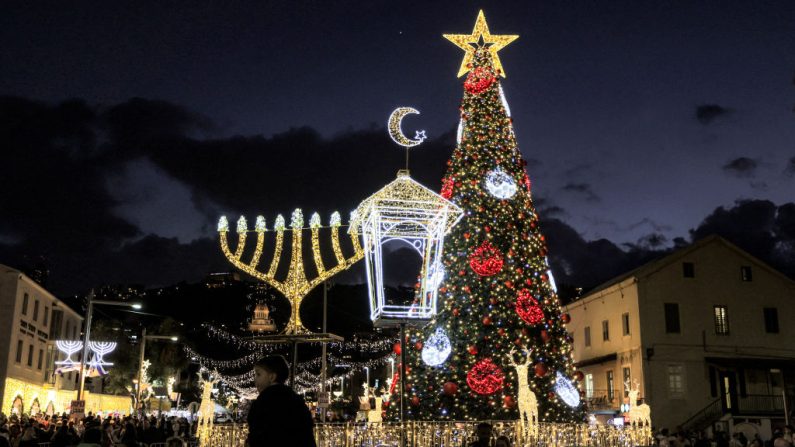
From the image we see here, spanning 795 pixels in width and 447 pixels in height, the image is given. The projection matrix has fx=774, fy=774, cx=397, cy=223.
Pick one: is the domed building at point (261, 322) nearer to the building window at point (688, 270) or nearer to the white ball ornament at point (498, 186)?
the white ball ornament at point (498, 186)

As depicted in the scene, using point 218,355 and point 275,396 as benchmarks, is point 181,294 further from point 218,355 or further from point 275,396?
point 275,396

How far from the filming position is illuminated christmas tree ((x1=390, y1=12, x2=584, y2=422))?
24422mm

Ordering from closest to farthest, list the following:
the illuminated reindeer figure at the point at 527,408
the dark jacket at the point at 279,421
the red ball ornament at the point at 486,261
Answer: the dark jacket at the point at 279,421 < the illuminated reindeer figure at the point at 527,408 < the red ball ornament at the point at 486,261

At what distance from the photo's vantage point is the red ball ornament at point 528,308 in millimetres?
25219

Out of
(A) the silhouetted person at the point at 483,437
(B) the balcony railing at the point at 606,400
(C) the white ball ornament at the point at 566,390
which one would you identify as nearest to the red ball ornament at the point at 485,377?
(C) the white ball ornament at the point at 566,390

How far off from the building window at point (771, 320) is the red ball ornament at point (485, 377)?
851 inches

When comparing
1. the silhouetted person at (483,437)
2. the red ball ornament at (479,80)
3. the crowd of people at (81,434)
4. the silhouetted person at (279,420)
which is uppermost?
the red ball ornament at (479,80)

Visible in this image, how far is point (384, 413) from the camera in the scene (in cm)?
2589

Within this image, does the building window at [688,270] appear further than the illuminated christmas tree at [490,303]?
Yes

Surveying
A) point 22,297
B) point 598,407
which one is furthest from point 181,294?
point 598,407

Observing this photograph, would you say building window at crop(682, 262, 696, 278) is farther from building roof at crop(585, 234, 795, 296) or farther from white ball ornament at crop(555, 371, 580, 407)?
white ball ornament at crop(555, 371, 580, 407)

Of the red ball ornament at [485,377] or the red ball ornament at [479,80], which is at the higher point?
the red ball ornament at [479,80]

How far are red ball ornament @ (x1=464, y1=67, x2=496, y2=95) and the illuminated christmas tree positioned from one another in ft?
0.12

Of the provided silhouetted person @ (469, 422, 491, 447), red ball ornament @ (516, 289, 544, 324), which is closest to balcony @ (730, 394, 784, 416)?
red ball ornament @ (516, 289, 544, 324)
